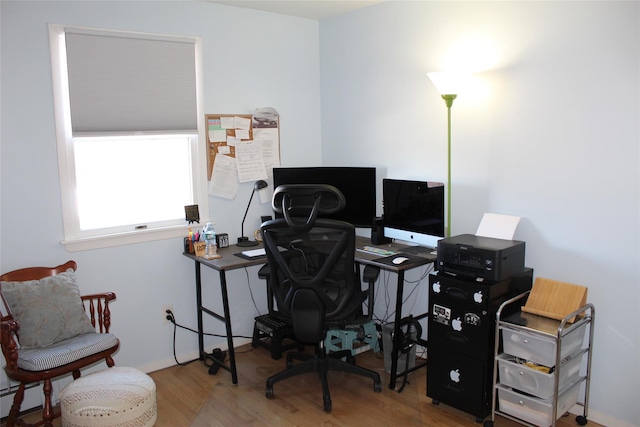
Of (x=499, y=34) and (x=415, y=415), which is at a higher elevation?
(x=499, y=34)

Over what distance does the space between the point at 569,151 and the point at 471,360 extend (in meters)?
1.26

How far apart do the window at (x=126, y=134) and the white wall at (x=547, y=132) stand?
1.46 meters

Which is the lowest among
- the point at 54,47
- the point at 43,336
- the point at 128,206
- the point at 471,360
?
the point at 471,360

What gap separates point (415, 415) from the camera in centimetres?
310

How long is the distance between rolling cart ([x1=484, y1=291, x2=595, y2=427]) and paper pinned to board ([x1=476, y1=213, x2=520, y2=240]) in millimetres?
378

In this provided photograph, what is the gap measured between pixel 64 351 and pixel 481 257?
2266 mm

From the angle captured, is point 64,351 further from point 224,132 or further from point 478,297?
point 478,297

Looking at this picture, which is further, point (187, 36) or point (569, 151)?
point (187, 36)

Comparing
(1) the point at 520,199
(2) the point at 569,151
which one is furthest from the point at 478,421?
(2) the point at 569,151

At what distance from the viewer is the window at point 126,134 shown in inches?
131

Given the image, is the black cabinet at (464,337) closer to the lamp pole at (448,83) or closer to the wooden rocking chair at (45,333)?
the lamp pole at (448,83)

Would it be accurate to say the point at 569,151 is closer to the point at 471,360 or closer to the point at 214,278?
the point at 471,360

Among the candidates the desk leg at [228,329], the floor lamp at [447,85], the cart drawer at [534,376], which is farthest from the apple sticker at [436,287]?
the desk leg at [228,329]

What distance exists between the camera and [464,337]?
2975 millimetres
